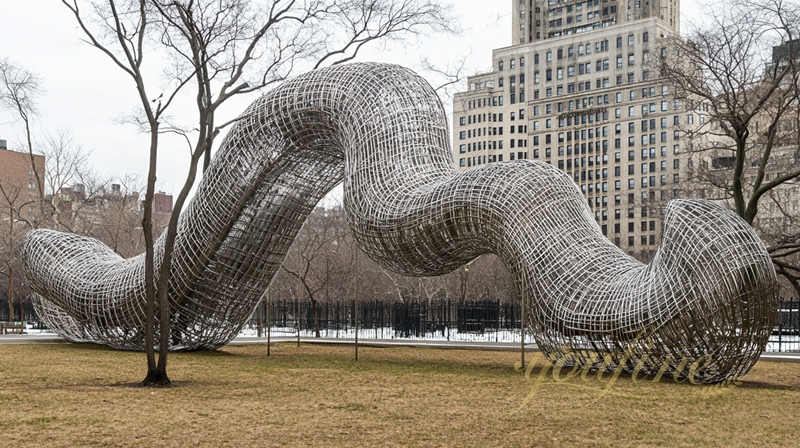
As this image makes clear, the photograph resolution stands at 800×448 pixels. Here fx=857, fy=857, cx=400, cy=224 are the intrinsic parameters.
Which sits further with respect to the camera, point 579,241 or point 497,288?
point 497,288

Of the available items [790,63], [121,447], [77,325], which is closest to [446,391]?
[121,447]

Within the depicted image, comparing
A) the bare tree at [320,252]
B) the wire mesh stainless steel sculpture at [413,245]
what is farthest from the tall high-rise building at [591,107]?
the wire mesh stainless steel sculpture at [413,245]

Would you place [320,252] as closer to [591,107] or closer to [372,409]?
[372,409]

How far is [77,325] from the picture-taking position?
21.9 metres

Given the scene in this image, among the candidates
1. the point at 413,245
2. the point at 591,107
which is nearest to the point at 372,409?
the point at 413,245

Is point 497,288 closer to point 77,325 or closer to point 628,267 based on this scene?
point 77,325

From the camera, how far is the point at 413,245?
15.8 metres

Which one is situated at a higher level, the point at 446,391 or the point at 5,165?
the point at 5,165

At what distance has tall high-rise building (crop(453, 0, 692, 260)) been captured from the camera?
285ft

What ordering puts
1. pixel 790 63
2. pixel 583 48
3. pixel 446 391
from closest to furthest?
pixel 446 391 → pixel 790 63 → pixel 583 48

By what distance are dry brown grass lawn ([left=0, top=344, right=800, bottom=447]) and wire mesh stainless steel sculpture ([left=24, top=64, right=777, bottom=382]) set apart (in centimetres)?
92

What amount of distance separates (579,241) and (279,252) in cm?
788

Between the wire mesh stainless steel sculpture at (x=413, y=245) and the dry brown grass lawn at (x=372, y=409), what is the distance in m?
0.92

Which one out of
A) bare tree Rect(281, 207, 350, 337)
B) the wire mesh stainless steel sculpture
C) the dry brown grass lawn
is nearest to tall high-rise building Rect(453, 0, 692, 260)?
bare tree Rect(281, 207, 350, 337)
